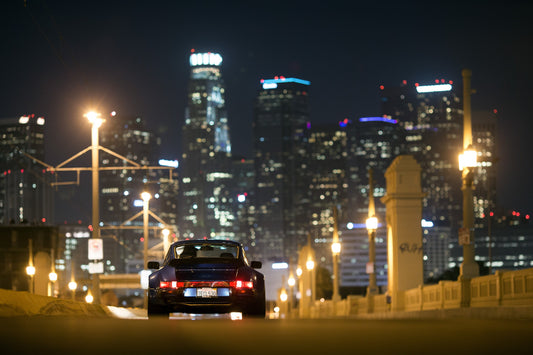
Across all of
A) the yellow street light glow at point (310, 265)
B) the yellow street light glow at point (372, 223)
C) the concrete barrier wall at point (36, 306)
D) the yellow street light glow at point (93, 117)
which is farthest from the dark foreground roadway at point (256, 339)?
the yellow street light glow at point (310, 265)

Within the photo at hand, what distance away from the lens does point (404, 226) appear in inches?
1618

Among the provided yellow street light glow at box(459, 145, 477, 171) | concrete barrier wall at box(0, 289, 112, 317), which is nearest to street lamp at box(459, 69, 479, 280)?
yellow street light glow at box(459, 145, 477, 171)

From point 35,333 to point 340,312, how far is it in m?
45.9

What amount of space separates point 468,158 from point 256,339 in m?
17.4

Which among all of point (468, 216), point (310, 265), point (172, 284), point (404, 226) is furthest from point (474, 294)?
point (310, 265)

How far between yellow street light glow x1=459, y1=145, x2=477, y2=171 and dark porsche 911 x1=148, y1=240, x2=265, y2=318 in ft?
37.6

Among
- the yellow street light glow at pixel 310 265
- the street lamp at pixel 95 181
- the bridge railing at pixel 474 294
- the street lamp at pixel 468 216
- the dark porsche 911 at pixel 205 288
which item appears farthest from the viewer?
the yellow street light glow at pixel 310 265

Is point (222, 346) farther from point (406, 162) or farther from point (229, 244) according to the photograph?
point (406, 162)

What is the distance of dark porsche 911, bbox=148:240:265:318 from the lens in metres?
16.7

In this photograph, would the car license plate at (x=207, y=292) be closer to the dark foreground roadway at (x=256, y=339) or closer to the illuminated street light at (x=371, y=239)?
the dark foreground roadway at (x=256, y=339)

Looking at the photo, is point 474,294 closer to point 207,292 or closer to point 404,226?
point 207,292

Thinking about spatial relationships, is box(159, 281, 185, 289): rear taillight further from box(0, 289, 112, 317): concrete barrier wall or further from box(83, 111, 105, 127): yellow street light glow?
box(83, 111, 105, 127): yellow street light glow

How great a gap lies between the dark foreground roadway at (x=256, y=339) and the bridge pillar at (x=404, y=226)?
27688 millimetres

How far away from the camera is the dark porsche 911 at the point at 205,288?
1667cm
